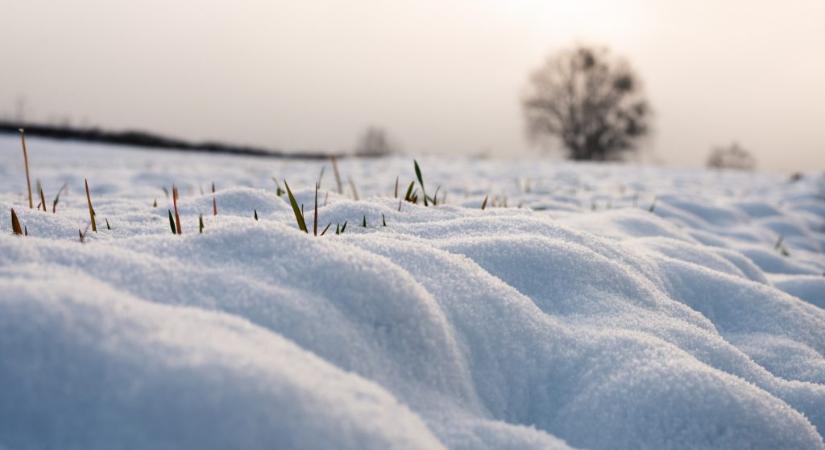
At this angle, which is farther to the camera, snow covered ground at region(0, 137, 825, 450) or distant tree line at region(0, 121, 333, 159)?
distant tree line at region(0, 121, 333, 159)

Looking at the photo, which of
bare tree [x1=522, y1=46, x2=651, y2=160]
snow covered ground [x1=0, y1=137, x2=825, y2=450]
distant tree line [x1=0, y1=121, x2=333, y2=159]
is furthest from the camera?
bare tree [x1=522, y1=46, x2=651, y2=160]

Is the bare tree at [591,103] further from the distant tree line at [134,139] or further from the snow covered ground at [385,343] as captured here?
the snow covered ground at [385,343]

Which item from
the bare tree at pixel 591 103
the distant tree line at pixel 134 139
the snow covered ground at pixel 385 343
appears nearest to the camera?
the snow covered ground at pixel 385 343

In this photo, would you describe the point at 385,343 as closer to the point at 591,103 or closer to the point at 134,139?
the point at 134,139

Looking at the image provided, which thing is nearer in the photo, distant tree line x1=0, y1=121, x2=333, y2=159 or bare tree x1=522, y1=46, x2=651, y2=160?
distant tree line x1=0, y1=121, x2=333, y2=159

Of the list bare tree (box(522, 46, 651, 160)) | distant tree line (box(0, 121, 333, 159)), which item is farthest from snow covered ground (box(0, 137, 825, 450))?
bare tree (box(522, 46, 651, 160))

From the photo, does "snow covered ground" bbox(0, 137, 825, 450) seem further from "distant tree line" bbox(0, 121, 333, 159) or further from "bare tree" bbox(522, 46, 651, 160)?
"bare tree" bbox(522, 46, 651, 160)

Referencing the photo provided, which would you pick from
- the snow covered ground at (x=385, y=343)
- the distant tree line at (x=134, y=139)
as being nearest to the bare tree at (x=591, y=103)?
the distant tree line at (x=134, y=139)

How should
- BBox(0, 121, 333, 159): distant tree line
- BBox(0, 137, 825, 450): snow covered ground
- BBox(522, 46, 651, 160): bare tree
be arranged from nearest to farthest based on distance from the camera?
1. BBox(0, 137, 825, 450): snow covered ground
2. BBox(0, 121, 333, 159): distant tree line
3. BBox(522, 46, 651, 160): bare tree

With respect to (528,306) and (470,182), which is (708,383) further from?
(470,182)

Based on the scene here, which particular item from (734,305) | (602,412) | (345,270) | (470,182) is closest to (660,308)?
(734,305)
